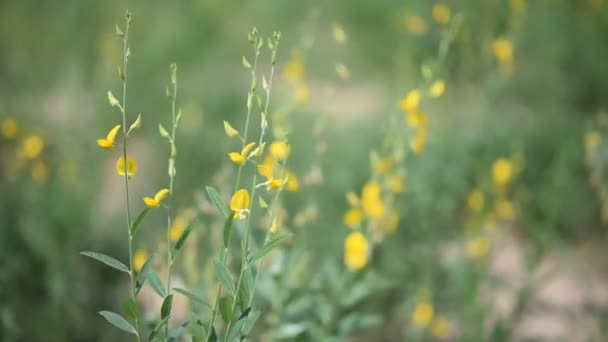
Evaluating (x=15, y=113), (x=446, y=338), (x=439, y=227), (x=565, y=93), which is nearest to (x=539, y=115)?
(x=565, y=93)

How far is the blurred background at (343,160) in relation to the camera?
195 cm

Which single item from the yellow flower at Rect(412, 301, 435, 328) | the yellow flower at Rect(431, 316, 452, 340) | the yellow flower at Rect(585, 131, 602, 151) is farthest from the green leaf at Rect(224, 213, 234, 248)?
the yellow flower at Rect(585, 131, 602, 151)

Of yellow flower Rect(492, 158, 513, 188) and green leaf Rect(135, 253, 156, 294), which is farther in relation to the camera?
yellow flower Rect(492, 158, 513, 188)

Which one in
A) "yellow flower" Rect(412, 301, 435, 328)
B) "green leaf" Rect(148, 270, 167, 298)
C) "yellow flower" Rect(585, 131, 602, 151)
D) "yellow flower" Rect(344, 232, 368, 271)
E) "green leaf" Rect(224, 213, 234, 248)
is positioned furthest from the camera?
"yellow flower" Rect(585, 131, 602, 151)

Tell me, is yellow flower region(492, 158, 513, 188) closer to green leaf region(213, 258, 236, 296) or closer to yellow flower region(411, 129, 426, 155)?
yellow flower region(411, 129, 426, 155)

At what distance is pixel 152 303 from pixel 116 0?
2.97 m

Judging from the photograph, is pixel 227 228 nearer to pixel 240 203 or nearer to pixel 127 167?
pixel 240 203

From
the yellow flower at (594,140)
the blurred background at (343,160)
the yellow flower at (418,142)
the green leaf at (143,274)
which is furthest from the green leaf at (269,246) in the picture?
the yellow flower at (594,140)

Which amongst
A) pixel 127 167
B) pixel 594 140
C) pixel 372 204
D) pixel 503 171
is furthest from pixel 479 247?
pixel 127 167

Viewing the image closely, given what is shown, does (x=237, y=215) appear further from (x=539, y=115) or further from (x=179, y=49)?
(x=179, y=49)

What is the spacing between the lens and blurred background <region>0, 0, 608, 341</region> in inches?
76.6

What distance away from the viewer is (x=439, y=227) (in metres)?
2.52

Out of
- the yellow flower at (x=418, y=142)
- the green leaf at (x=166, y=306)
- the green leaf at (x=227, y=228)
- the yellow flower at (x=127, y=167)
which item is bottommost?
the green leaf at (x=166, y=306)

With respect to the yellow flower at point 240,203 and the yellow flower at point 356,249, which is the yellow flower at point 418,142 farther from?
the yellow flower at point 240,203
